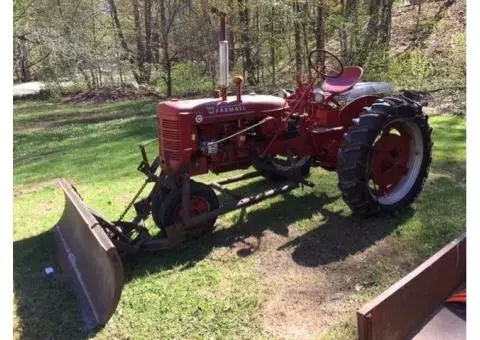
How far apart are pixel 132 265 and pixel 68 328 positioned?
795 millimetres

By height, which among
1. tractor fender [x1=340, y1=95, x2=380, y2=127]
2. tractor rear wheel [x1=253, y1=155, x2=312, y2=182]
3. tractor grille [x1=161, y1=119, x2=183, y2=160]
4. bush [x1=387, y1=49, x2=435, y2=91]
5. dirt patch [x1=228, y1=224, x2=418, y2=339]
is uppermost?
bush [x1=387, y1=49, x2=435, y2=91]

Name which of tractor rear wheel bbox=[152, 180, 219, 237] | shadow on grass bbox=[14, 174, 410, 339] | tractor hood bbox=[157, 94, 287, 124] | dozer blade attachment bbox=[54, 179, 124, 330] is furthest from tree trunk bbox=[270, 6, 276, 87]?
dozer blade attachment bbox=[54, 179, 124, 330]

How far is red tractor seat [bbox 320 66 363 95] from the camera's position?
4664 millimetres

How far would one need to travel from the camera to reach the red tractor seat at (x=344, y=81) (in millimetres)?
4664

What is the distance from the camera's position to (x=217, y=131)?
4215 mm

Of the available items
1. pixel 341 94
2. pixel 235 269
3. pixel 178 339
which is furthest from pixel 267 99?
pixel 178 339

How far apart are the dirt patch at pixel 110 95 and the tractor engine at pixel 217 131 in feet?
40.9

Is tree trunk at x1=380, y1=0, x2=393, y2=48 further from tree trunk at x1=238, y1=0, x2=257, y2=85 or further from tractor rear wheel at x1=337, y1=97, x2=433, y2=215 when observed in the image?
tractor rear wheel at x1=337, y1=97, x2=433, y2=215

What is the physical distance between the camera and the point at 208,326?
9.81 ft

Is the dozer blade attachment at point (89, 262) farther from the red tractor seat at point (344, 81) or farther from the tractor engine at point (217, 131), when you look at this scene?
the red tractor seat at point (344, 81)

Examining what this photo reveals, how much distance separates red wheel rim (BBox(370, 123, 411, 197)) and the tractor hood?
98 centimetres

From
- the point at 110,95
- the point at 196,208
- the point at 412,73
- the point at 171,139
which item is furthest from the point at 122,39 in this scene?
the point at 196,208

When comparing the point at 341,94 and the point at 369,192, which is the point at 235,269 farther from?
the point at 341,94

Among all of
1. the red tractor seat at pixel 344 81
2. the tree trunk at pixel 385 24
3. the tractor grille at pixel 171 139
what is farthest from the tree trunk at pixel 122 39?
the tractor grille at pixel 171 139
